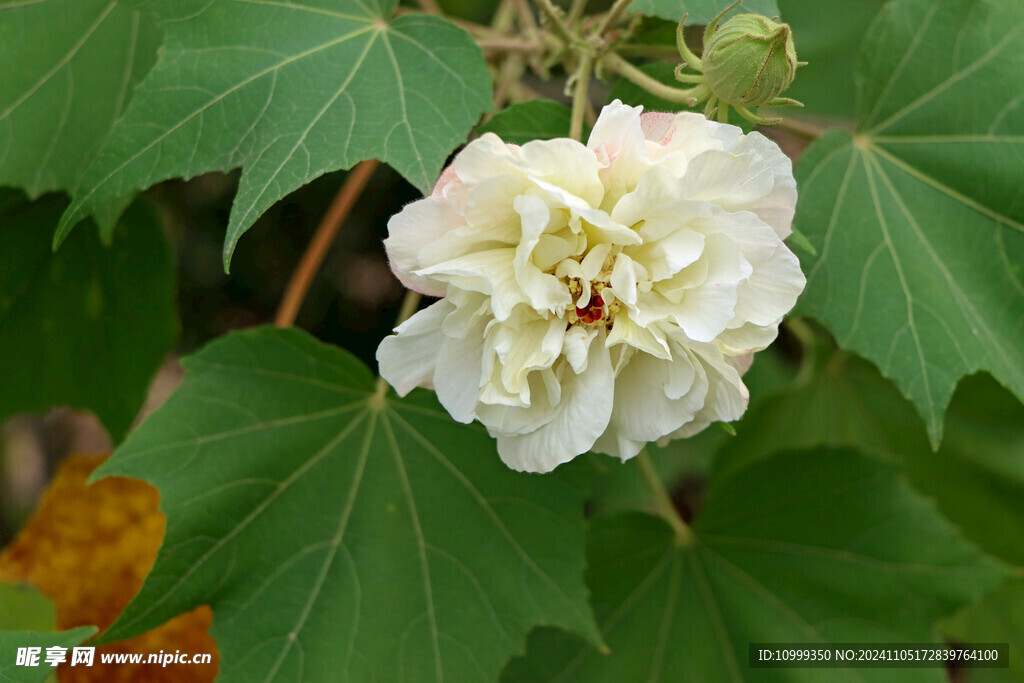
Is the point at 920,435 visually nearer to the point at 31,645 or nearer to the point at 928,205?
the point at 928,205

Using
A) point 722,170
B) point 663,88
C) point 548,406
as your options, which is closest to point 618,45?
point 663,88

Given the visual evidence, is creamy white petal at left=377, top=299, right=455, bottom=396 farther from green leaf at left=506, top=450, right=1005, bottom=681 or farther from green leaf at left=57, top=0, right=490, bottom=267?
green leaf at left=506, top=450, right=1005, bottom=681

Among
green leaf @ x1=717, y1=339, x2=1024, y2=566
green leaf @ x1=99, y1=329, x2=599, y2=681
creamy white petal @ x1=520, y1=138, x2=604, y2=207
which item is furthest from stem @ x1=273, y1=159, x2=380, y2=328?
green leaf @ x1=717, y1=339, x2=1024, y2=566

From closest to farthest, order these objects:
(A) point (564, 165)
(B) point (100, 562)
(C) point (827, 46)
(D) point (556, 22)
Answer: (A) point (564, 165) → (D) point (556, 22) → (B) point (100, 562) → (C) point (827, 46)

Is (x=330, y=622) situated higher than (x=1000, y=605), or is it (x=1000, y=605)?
(x=330, y=622)

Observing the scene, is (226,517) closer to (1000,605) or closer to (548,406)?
(548,406)

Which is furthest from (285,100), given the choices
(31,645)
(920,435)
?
(920,435)

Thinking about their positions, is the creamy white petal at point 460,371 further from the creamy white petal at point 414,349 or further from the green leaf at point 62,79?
the green leaf at point 62,79
